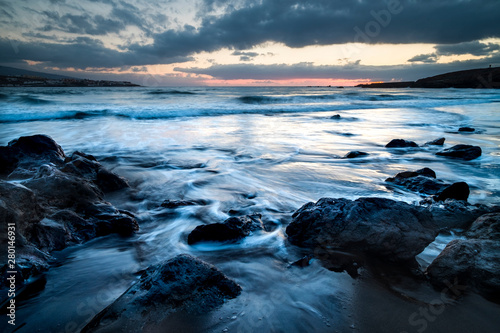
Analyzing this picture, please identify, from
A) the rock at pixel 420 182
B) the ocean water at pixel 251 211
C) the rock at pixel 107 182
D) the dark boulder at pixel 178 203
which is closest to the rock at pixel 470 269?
the ocean water at pixel 251 211

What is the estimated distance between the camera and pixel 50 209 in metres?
2.95

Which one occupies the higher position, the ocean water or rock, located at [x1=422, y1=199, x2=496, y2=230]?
rock, located at [x1=422, y1=199, x2=496, y2=230]

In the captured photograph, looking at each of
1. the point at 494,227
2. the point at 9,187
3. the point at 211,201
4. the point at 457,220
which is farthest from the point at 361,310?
the point at 9,187

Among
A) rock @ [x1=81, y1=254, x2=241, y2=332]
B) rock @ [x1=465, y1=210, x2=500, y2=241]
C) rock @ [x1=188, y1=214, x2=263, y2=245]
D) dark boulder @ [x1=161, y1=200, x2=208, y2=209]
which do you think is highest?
rock @ [x1=465, y1=210, x2=500, y2=241]

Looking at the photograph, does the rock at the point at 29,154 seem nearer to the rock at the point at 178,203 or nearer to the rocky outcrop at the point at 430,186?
the rock at the point at 178,203

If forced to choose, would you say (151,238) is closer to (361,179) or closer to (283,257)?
(283,257)

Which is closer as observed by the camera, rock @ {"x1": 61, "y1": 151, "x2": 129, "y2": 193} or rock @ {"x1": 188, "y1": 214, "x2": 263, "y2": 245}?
rock @ {"x1": 188, "y1": 214, "x2": 263, "y2": 245}

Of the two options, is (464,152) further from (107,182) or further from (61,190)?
(61,190)

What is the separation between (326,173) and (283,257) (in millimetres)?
3071

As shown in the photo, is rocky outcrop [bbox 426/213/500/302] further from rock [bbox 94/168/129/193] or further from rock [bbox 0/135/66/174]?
rock [bbox 0/135/66/174]

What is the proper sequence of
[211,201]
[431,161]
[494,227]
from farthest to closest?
[431,161]
[211,201]
[494,227]

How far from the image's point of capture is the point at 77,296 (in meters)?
2.04

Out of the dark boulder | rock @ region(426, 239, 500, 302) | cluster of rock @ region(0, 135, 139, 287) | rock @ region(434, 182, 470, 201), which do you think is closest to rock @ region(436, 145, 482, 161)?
rock @ region(434, 182, 470, 201)

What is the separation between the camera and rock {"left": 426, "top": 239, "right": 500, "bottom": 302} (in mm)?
2006
